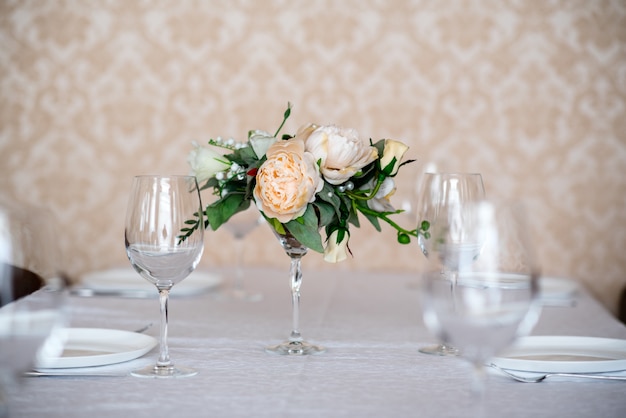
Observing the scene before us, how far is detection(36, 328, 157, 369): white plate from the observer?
1.02 meters

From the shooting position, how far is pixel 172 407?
891 millimetres

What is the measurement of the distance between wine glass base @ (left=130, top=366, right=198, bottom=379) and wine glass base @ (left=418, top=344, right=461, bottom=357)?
355mm

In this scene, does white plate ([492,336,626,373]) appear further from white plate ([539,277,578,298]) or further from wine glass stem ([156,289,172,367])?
white plate ([539,277,578,298])

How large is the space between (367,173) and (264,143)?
164mm

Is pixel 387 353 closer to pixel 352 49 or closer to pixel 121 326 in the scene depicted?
pixel 121 326

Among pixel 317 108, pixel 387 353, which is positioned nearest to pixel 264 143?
pixel 387 353

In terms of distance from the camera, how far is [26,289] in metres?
0.73

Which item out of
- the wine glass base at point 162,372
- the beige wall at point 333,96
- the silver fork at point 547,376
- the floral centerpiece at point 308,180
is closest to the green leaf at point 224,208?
the floral centerpiece at point 308,180

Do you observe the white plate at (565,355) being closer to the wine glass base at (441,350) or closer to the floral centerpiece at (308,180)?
the wine glass base at (441,350)

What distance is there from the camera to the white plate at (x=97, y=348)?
1.02 metres

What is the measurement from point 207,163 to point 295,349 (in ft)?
1.02

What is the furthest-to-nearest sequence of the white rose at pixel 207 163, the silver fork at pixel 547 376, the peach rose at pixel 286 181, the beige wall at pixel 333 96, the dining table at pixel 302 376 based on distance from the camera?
the beige wall at pixel 333 96 → the white rose at pixel 207 163 → the peach rose at pixel 286 181 → the silver fork at pixel 547 376 → the dining table at pixel 302 376

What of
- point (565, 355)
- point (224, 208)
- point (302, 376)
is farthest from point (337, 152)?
point (565, 355)

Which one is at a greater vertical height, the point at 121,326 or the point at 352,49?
the point at 352,49
